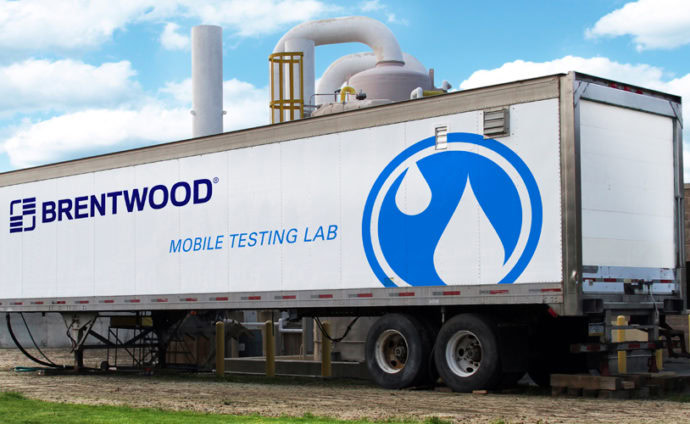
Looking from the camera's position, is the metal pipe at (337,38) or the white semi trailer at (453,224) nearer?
the white semi trailer at (453,224)

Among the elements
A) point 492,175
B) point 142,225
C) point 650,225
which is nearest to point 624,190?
point 650,225

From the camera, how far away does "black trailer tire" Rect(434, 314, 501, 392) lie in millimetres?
14523

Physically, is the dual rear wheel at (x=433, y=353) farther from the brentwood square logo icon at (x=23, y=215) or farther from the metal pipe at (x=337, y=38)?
the metal pipe at (x=337, y=38)

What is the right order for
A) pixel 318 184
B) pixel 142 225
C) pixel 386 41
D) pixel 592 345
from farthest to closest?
pixel 386 41 < pixel 142 225 < pixel 318 184 < pixel 592 345

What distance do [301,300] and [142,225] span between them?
4.43m

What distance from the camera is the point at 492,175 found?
580 inches

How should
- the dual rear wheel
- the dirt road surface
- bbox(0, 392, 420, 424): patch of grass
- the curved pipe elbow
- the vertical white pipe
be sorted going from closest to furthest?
1. bbox(0, 392, 420, 424): patch of grass
2. the dirt road surface
3. the dual rear wheel
4. the curved pipe elbow
5. the vertical white pipe

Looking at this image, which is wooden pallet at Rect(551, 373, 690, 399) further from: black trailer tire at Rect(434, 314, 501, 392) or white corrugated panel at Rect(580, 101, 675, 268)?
white corrugated panel at Rect(580, 101, 675, 268)

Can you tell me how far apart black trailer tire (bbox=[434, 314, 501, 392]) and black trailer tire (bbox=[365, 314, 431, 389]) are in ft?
1.26

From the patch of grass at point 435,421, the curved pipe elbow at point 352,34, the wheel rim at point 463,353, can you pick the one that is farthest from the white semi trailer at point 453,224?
the curved pipe elbow at point 352,34

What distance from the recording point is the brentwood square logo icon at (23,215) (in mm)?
22625

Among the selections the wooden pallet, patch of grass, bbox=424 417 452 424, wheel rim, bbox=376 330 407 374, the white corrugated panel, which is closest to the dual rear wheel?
wheel rim, bbox=376 330 407 374

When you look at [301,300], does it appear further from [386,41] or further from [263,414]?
[386,41]

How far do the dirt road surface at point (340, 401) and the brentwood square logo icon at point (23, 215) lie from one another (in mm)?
4518
